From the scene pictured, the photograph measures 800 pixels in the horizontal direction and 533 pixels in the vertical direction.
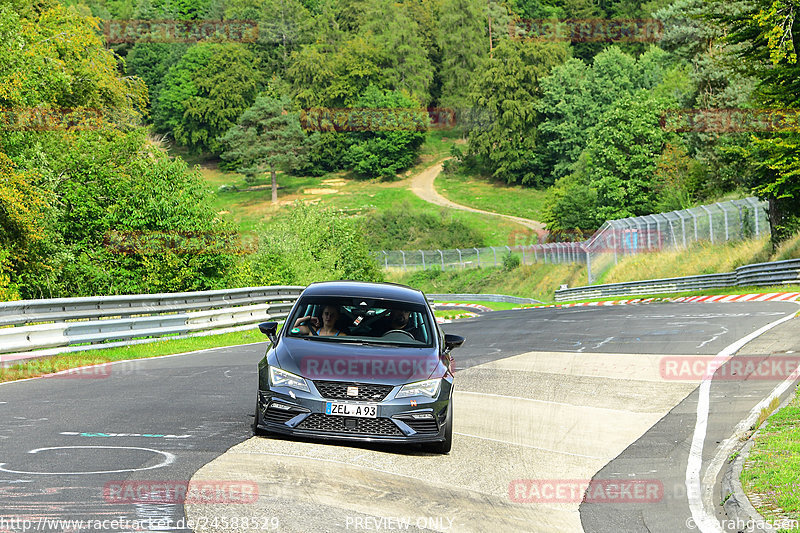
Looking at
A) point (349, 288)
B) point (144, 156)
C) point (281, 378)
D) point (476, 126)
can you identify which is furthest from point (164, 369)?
point (476, 126)

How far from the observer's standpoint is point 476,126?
127750mm

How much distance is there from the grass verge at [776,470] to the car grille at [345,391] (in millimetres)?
3156

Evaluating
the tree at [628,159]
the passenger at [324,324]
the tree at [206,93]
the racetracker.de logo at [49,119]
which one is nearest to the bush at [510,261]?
the tree at [628,159]

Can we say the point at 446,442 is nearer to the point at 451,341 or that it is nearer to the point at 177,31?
the point at 451,341

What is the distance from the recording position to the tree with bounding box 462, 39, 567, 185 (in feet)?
405

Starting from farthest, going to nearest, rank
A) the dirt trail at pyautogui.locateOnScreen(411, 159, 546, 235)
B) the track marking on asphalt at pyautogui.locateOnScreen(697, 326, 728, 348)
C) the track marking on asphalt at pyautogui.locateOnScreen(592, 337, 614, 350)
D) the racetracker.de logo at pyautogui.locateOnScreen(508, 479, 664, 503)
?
the dirt trail at pyautogui.locateOnScreen(411, 159, 546, 235) < the track marking on asphalt at pyautogui.locateOnScreen(592, 337, 614, 350) < the track marking on asphalt at pyautogui.locateOnScreen(697, 326, 728, 348) < the racetracker.de logo at pyautogui.locateOnScreen(508, 479, 664, 503)

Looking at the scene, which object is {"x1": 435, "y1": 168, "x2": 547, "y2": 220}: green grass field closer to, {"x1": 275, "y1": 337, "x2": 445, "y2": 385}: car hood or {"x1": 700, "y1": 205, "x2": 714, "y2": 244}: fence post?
{"x1": 700, "y1": 205, "x2": 714, "y2": 244}: fence post

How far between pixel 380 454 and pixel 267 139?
12928cm

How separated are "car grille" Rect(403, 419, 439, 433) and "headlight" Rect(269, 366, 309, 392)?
3.24 feet

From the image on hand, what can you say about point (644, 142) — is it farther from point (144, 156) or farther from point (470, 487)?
point (470, 487)

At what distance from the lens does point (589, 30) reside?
154875mm

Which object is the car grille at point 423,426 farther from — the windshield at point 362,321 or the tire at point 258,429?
the tire at point 258,429

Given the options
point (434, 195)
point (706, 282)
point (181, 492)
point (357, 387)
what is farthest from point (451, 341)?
point (434, 195)

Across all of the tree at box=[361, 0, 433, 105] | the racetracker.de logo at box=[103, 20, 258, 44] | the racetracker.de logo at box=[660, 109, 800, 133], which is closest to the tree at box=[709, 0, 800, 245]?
the racetracker.de logo at box=[660, 109, 800, 133]
